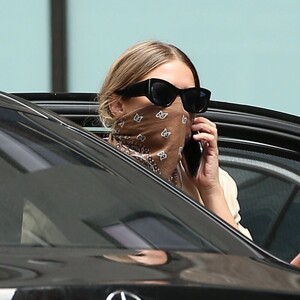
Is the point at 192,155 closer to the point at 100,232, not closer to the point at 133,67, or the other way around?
the point at 133,67

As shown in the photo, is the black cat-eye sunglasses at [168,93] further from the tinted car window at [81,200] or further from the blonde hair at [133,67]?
the tinted car window at [81,200]

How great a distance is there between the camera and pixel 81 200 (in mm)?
2090

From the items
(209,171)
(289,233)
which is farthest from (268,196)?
(209,171)

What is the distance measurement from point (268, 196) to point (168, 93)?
2.37ft

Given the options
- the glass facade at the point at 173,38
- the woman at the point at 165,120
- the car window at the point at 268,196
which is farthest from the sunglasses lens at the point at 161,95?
the glass facade at the point at 173,38

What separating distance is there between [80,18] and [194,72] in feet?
13.5

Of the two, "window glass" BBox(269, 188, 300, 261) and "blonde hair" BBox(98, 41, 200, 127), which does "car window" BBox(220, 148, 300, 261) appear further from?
"blonde hair" BBox(98, 41, 200, 127)

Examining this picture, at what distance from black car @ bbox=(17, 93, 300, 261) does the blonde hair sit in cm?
12

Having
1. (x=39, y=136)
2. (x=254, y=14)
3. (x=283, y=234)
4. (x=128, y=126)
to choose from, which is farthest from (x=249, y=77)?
(x=39, y=136)

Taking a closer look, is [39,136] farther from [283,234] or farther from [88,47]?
[88,47]

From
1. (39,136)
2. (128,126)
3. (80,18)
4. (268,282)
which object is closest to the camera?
(268,282)

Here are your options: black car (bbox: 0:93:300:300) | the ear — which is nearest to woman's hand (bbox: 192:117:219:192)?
the ear

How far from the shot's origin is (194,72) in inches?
125

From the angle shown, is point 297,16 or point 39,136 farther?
point 297,16
